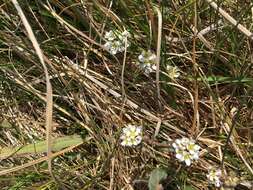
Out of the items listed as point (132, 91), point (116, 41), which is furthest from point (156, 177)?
point (116, 41)

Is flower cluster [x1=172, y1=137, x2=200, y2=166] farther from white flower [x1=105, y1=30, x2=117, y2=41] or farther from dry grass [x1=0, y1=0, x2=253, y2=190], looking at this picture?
white flower [x1=105, y1=30, x2=117, y2=41]

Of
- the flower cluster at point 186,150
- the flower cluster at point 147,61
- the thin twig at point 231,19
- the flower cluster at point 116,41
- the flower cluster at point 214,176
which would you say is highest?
the thin twig at point 231,19

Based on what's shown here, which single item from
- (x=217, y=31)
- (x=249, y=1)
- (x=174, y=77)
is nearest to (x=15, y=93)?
(x=174, y=77)

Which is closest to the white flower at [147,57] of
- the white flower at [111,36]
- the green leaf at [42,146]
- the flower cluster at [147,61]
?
the flower cluster at [147,61]

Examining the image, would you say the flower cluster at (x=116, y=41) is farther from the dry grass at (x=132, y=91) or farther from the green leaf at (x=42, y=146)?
the green leaf at (x=42, y=146)

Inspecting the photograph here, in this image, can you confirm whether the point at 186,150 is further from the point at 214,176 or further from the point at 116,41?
the point at 116,41

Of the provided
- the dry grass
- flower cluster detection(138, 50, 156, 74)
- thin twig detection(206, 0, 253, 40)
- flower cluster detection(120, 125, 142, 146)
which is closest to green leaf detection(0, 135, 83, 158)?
the dry grass

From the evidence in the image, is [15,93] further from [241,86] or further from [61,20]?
[241,86]
